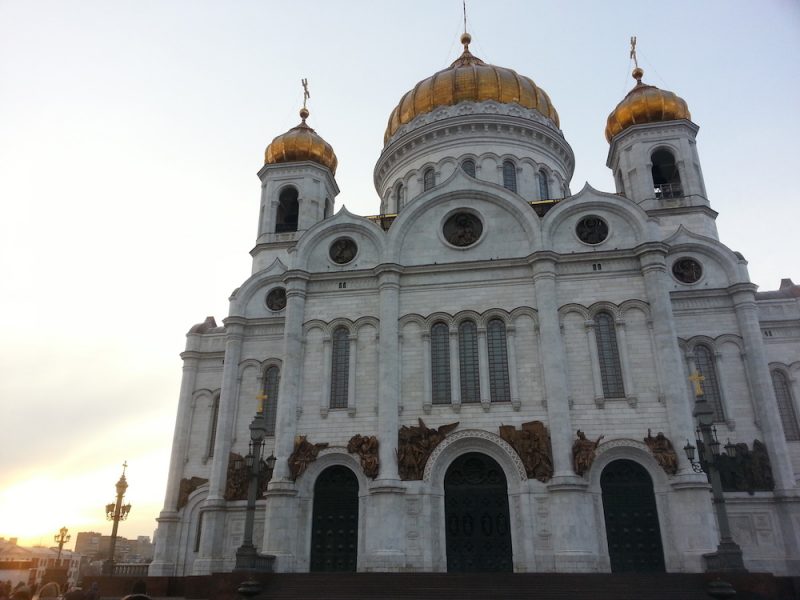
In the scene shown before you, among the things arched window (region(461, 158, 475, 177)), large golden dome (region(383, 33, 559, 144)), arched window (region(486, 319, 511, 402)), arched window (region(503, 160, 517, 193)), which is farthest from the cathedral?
large golden dome (region(383, 33, 559, 144))

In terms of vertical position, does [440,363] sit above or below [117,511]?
above

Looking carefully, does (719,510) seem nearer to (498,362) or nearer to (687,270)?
(498,362)

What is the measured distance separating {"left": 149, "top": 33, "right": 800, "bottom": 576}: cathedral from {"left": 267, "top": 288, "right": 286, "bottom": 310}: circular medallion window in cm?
9

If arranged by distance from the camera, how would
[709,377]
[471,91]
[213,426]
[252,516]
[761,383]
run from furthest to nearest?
[471,91] < [213,426] < [709,377] < [761,383] < [252,516]

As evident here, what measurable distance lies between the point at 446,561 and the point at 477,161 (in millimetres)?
17998

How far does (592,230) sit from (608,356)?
4.83 m

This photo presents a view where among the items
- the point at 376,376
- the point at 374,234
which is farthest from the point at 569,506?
the point at 374,234

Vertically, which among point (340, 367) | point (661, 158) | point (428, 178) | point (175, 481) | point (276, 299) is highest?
point (428, 178)

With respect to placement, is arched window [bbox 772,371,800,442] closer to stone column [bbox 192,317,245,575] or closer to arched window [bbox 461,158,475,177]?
arched window [bbox 461,158,475,177]

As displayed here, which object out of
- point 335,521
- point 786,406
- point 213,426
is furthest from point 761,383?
point 213,426

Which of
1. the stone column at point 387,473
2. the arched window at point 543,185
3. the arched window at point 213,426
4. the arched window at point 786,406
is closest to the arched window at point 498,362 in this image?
the stone column at point 387,473

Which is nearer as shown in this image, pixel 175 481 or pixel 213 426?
pixel 175 481

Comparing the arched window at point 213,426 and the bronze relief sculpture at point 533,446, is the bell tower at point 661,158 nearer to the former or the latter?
the bronze relief sculpture at point 533,446

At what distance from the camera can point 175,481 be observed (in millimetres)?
24578
